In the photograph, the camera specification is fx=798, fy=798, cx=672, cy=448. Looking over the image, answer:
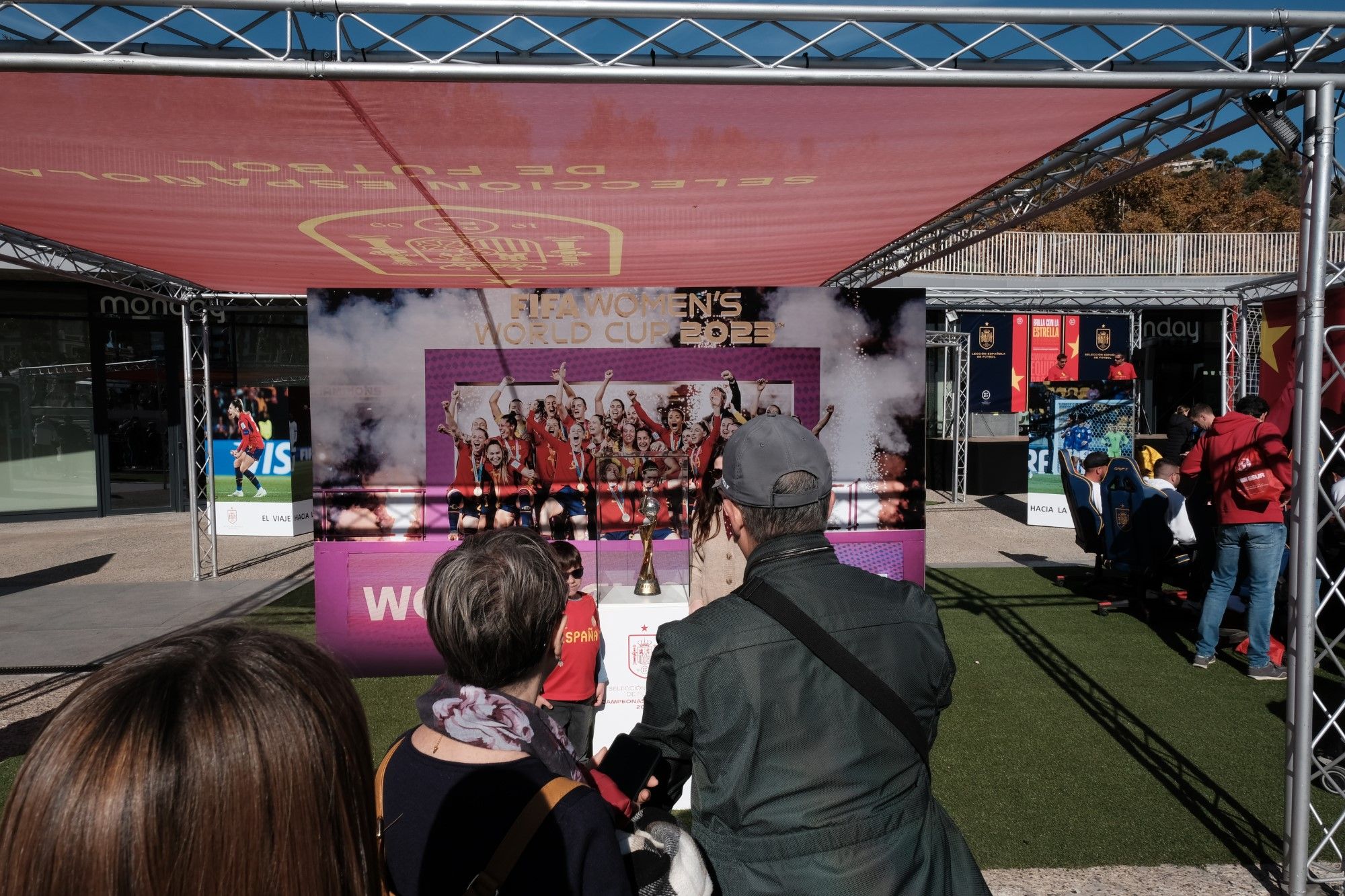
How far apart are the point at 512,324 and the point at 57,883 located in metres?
5.47

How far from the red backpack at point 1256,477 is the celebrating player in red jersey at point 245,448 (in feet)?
40.3

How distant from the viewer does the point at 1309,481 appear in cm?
329

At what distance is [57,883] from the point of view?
2.43ft

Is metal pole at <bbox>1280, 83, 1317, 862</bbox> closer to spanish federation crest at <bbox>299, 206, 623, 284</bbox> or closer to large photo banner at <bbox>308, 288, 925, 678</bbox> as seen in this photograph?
large photo banner at <bbox>308, 288, 925, 678</bbox>

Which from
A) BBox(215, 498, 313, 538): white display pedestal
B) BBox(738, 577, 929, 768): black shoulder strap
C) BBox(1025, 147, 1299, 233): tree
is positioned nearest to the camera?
BBox(738, 577, 929, 768): black shoulder strap

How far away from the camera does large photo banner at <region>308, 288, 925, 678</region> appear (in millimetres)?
5984

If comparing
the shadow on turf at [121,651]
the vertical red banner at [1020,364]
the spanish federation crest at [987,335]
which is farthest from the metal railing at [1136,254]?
the shadow on turf at [121,651]

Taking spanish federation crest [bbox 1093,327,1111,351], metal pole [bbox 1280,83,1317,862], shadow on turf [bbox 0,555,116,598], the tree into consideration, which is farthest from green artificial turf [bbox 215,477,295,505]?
the tree

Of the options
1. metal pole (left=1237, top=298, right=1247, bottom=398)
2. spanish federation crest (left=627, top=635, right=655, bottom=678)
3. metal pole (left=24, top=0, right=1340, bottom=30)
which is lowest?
spanish federation crest (left=627, top=635, right=655, bottom=678)

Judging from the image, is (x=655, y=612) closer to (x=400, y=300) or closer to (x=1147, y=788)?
(x=1147, y=788)

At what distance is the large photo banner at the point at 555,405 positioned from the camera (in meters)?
5.98

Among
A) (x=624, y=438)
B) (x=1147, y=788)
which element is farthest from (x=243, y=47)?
(x=1147, y=788)

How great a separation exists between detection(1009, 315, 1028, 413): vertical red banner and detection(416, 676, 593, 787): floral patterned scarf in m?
21.4

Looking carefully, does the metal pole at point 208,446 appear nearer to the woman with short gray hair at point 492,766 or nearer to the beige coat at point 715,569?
the beige coat at point 715,569
